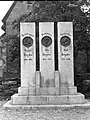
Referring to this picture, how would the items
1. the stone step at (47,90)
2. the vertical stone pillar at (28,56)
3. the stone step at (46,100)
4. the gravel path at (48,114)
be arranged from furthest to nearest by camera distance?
the vertical stone pillar at (28,56)
the stone step at (47,90)
the stone step at (46,100)
the gravel path at (48,114)

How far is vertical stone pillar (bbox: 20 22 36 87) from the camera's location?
36.9 ft

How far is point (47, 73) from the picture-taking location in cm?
1131

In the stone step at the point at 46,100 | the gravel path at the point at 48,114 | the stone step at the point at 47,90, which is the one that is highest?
the stone step at the point at 47,90

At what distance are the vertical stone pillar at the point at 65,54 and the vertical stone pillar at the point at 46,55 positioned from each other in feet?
1.40

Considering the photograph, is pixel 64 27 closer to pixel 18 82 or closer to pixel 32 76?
pixel 32 76

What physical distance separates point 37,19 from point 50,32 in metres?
4.12

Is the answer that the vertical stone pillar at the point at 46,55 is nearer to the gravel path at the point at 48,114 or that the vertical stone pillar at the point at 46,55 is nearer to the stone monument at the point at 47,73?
the stone monument at the point at 47,73

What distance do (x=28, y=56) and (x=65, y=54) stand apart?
69.3 inches

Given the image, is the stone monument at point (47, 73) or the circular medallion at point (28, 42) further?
the circular medallion at point (28, 42)

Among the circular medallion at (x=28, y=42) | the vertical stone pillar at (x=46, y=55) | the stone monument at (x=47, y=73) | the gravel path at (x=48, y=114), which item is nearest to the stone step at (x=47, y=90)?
the stone monument at (x=47, y=73)

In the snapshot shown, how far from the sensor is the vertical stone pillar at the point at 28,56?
1124 centimetres

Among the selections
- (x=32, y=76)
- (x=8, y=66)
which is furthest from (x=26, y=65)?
(x=8, y=66)

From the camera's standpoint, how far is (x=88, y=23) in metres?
16.1

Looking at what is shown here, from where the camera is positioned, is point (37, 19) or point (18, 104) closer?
point (18, 104)
